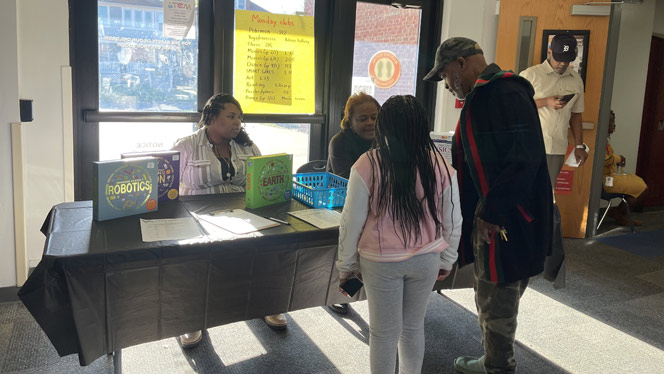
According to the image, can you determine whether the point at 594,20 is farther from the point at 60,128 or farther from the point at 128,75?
the point at 60,128

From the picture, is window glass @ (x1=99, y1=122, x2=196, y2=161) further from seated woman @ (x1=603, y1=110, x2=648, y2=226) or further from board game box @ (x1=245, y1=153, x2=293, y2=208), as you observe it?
seated woman @ (x1=603, y1=110, x2=648, y2=226)

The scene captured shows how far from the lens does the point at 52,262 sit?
5.09 ft

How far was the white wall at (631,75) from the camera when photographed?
506cm

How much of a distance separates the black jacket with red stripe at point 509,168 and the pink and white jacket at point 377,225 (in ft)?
0.68

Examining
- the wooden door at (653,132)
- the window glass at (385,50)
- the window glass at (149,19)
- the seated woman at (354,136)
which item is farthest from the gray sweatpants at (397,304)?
the wooden door at (653,132)

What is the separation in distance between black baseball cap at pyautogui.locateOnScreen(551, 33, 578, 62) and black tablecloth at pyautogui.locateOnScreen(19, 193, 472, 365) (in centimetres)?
281

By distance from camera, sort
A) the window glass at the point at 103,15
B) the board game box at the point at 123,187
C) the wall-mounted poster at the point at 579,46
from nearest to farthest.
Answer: the board game box at the point at 123,187, the window glass at the point at 103,15, the wall-mounted poster at the point at 579,46

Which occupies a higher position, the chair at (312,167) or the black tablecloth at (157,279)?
the chair at (312,167)

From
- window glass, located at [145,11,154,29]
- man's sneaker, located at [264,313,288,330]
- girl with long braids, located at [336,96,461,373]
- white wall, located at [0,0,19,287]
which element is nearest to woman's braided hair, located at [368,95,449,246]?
girl with long braids, located at [336,96,461,373]

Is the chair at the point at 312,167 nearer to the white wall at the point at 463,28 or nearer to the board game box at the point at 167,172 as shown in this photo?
the board game box at the point at 167,172

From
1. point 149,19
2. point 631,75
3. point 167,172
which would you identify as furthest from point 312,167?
point 631,75

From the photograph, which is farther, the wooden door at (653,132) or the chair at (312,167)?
the wooden door at (653,132)

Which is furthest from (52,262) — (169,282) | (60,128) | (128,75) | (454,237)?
(128,75)

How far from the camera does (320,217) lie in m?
2.13
